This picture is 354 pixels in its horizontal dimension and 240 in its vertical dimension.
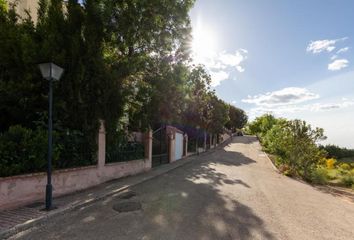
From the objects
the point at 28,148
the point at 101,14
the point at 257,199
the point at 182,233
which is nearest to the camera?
the point at 182,233

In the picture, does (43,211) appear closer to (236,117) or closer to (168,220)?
(168,220)

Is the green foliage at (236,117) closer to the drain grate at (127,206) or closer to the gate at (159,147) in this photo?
the gate at (159,147)

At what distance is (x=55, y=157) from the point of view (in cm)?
828

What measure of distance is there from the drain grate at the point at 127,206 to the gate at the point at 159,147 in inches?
362

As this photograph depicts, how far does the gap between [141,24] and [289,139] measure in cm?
1200

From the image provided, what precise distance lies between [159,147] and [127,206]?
11.1 meters

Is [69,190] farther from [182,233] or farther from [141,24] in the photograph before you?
[141,24]

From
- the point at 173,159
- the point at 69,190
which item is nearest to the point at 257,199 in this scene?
the point at 69,190

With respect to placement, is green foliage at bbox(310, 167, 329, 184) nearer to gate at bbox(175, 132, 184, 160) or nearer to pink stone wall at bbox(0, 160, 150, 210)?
gate at bbox(175, 132, 184, 160)

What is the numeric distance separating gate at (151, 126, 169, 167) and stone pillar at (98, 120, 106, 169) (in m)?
6.56

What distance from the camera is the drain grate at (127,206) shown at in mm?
7794

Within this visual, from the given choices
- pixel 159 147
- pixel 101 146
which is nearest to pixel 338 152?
pixel 159 147

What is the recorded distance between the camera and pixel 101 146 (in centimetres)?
1118

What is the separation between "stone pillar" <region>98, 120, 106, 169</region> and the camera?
36.3ft
